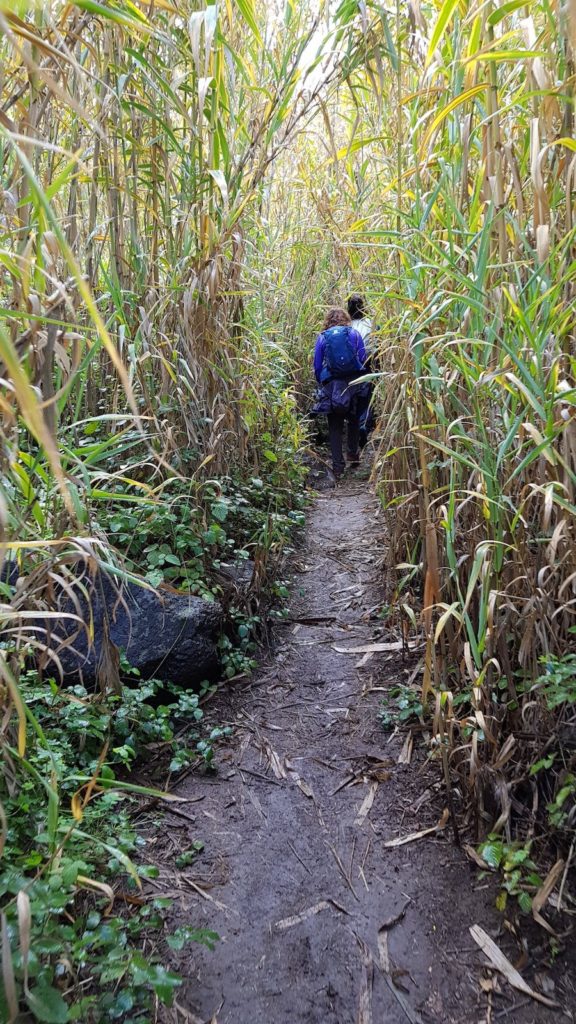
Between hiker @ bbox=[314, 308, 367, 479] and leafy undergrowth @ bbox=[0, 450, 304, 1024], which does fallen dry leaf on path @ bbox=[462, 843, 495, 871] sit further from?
hiker @ bbox=[314, 308, 367, 479]

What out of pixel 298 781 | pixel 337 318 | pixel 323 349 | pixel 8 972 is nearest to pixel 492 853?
pixel 298 781

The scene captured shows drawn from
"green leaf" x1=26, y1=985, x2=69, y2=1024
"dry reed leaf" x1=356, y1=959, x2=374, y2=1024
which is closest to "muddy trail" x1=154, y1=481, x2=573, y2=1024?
"dry reed leaf" x1=356, y1=959, x2=374, y2=1024

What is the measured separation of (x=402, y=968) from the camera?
4.51 feet

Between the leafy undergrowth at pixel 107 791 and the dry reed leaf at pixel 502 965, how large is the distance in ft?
1.98

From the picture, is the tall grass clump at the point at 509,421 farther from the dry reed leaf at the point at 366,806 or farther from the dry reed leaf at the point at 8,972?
the dry reed leaf at the point at 8,972

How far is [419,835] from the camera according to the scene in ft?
5.62

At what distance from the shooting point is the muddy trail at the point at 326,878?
1.31 m

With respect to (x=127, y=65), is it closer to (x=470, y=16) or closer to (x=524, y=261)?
(x=470, y=16)

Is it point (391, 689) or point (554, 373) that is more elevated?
point (554, 373)

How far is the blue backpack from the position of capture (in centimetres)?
536

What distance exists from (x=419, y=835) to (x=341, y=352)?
4.34m

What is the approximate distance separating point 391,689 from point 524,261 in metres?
1.50

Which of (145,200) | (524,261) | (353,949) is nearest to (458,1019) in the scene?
(353,949)

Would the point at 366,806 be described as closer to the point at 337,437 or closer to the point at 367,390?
the point at 337,437
